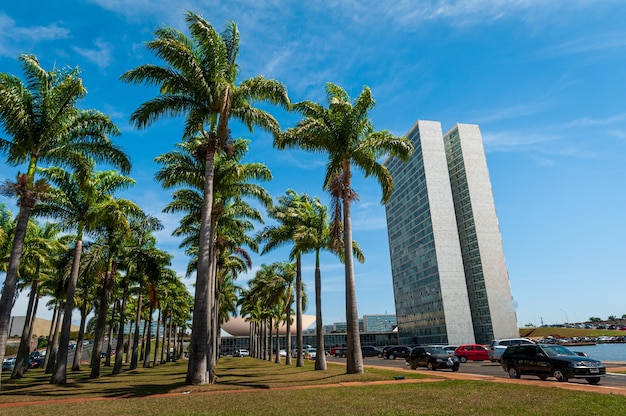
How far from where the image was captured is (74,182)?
25469 millimetres

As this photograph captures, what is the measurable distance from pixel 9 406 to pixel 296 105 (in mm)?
19639

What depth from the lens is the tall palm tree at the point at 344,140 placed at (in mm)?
23188

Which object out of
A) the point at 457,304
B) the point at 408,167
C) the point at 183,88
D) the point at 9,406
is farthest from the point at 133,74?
the point at 408,167

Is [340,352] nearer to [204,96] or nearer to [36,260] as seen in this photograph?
[36,260]

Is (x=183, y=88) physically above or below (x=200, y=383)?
above

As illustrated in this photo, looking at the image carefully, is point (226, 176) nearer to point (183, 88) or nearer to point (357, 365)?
point (183, 88)

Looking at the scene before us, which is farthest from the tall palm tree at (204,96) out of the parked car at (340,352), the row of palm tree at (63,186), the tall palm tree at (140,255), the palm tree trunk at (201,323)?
the parked car at (340,352)

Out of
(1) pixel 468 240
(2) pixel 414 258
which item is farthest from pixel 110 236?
(1) pixel 468 240

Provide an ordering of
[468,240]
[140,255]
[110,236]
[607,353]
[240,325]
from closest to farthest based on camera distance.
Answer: [110,236], [140,255], [607,353], [468,240], [240,325]

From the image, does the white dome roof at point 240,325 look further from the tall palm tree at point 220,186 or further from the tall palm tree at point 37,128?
the tall palm tree at point 37,128

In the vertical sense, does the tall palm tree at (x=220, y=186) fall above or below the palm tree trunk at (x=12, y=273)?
above

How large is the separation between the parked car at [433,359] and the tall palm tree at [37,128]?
2417 centimetres

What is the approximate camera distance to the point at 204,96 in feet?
68.3

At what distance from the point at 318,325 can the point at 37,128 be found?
22029mm
